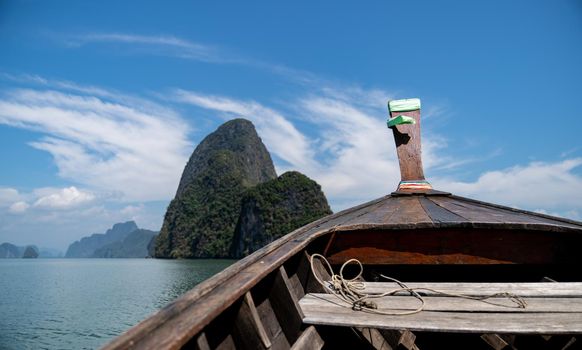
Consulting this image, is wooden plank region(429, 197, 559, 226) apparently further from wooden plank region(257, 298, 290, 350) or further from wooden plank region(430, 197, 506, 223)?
wooden plank region(257, 298, 290, 350)

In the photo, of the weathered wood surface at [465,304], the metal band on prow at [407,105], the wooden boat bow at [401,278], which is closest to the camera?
the wooden boat bow at [401,278]

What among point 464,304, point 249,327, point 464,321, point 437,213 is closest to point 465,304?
point 464,304

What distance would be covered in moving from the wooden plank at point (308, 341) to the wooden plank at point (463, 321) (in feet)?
0.16

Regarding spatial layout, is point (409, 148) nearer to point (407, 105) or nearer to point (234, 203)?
point (407, 105)

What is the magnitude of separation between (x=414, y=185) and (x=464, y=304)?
2.23 m

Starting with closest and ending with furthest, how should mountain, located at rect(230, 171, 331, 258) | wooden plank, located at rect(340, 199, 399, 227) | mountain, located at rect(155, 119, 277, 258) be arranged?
wooden plank, located at rect(340, 199, 399, 227) < mountain, located at rect(230, 171, 331, 258) < mountain, located at rect(155, 119, 277, 258)

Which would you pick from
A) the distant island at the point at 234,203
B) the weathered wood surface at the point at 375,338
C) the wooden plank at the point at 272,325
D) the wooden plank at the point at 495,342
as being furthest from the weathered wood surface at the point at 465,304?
the distant island at the point at 234,203

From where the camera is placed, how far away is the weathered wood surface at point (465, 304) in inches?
60.7

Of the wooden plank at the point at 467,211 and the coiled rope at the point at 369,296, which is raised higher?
the wooden plank at the point at 467,211

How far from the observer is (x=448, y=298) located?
1.78 metres

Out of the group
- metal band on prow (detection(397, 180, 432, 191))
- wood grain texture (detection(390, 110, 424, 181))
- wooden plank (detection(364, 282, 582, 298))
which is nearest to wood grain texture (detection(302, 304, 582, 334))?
wooden plank (detection(364, 282, 582, 298))

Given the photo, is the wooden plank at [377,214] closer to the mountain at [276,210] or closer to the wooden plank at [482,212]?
the wooden plank at [482,212]

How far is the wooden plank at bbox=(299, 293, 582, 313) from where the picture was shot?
155cm

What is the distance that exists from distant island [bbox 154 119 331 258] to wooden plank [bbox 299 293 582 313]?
61.8 m
